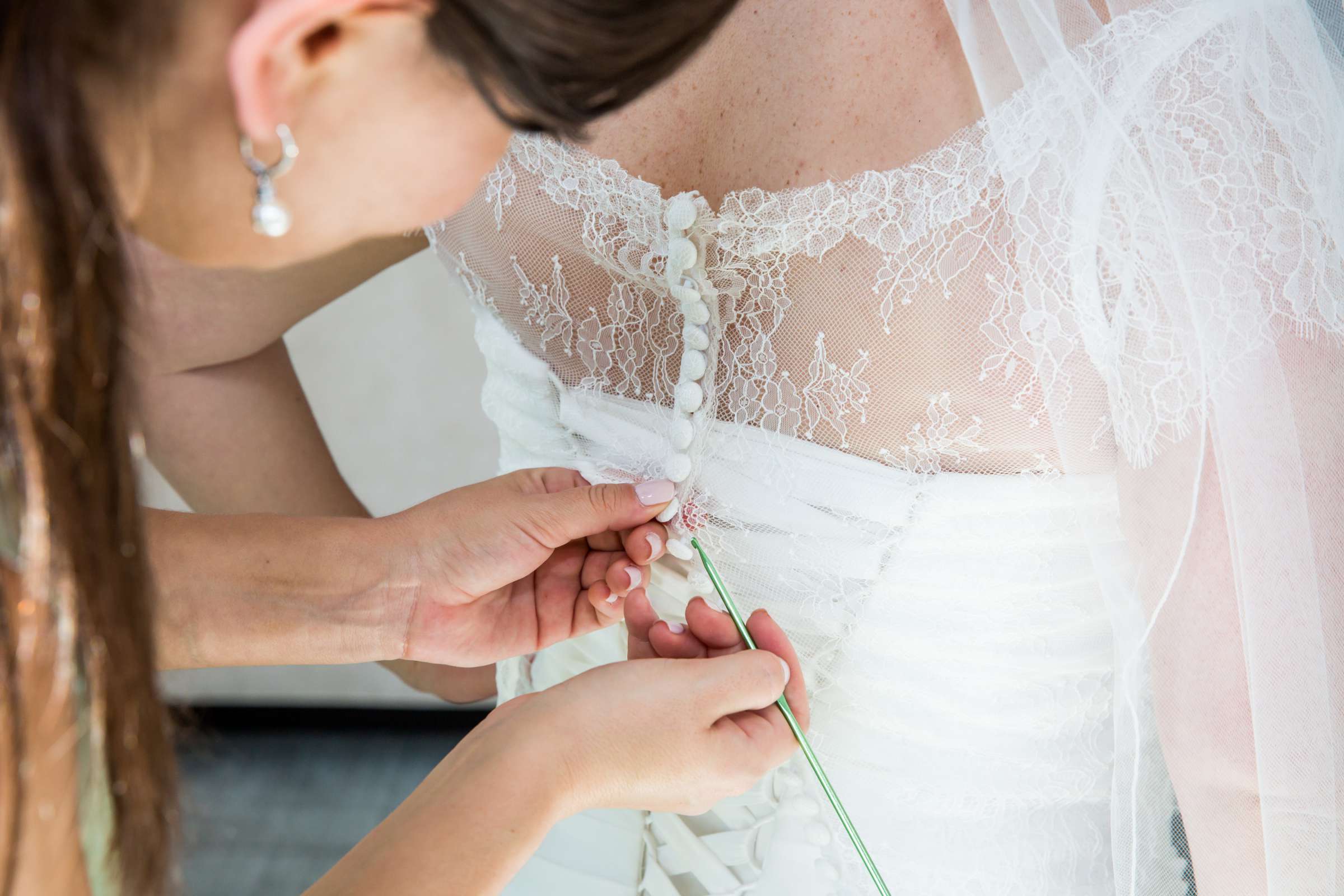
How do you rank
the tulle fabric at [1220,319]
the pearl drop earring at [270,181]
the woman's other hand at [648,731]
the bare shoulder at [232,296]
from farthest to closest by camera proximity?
the bare shoulder at [232,296]
the woman's other hand at [648,731]
the tulle fabric at [1220,319]
the pearl drop earring at [270,181]

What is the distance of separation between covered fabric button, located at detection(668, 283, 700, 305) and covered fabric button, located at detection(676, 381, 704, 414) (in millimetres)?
65

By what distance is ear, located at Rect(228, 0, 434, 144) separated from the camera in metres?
0.44

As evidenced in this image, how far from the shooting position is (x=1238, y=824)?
2.24 ft

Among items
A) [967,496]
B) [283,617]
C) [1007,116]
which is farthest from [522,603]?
[1007,116]

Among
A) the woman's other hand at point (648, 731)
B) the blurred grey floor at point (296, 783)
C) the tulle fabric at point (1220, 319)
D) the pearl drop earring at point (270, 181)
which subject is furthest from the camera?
the blurred grey floor at point (296, 783)

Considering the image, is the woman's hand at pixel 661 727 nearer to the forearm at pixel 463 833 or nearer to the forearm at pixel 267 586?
the forearm at pixel 463 833

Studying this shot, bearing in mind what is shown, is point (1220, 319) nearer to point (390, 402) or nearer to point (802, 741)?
point (802, 741)

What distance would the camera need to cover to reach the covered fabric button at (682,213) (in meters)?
0.74

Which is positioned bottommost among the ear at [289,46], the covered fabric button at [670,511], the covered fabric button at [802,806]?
the covered fabric button at [802,806]

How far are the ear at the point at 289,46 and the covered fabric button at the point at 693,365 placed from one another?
37 cm

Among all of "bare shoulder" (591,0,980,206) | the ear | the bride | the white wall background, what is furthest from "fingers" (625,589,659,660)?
the white wall background

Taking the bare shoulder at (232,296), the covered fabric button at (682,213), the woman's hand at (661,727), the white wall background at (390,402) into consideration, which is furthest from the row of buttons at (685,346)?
the white wall background at (390,402)

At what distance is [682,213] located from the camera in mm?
745

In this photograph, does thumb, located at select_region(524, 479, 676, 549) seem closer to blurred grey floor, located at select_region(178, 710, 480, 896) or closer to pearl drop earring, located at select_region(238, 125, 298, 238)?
pearl drop earring, located at select_region(238, 125, 298, 238)
